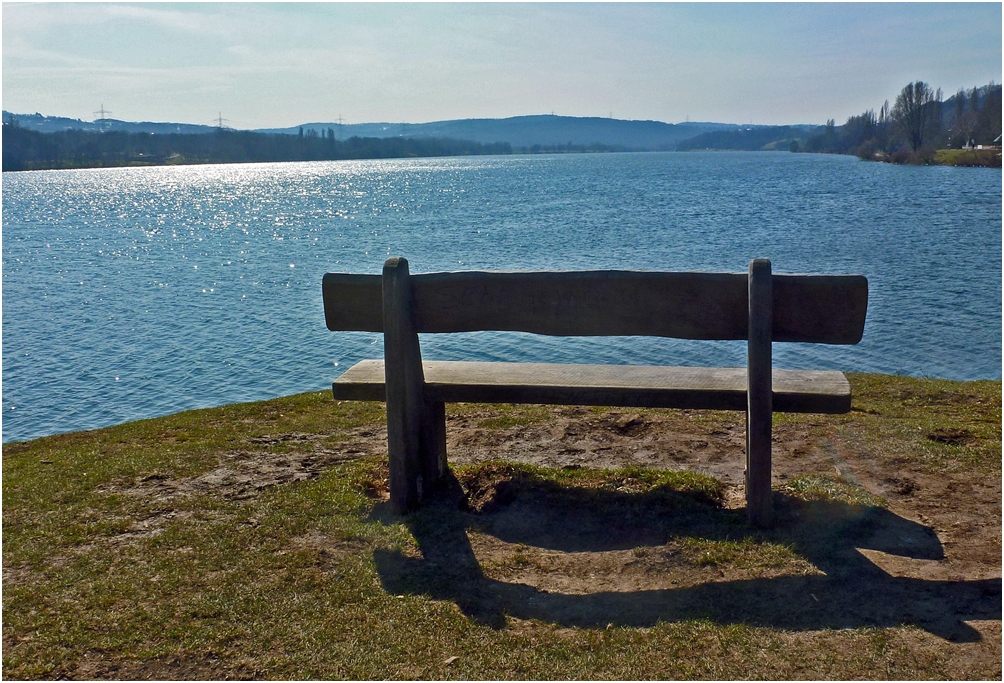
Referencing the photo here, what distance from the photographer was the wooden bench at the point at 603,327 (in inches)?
192

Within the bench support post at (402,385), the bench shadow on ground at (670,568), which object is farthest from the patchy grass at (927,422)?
the bench support post at (402,385)

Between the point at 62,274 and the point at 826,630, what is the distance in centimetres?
3520

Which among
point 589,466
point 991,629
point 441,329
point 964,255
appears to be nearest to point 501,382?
point 441,329

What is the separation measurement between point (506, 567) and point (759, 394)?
178cm

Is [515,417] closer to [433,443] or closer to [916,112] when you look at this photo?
[433,443]

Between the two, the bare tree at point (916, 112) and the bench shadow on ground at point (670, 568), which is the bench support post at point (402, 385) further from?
A: the bare tree at point (916, 112)

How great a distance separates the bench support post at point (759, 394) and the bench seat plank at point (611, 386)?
243mm

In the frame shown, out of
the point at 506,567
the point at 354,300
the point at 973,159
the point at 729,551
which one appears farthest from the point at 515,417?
the point at 973,159

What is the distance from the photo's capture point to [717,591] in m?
4.16

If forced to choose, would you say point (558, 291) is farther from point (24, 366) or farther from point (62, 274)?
point (62, 274)

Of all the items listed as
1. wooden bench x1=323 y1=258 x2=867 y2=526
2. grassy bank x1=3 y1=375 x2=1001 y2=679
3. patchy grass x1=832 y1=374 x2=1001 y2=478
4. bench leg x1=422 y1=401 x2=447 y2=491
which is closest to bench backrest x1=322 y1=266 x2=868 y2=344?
wooden bench x1=323 y1=258 x2=867 y2=526

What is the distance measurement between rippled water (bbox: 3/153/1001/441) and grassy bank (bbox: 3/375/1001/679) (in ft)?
31.1

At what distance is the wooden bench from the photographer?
4871 mm

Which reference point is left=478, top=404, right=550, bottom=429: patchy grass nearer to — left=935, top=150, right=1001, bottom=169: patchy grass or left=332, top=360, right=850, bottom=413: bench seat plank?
left=332, top=360, right=850, bottom=413: bench seat plank
